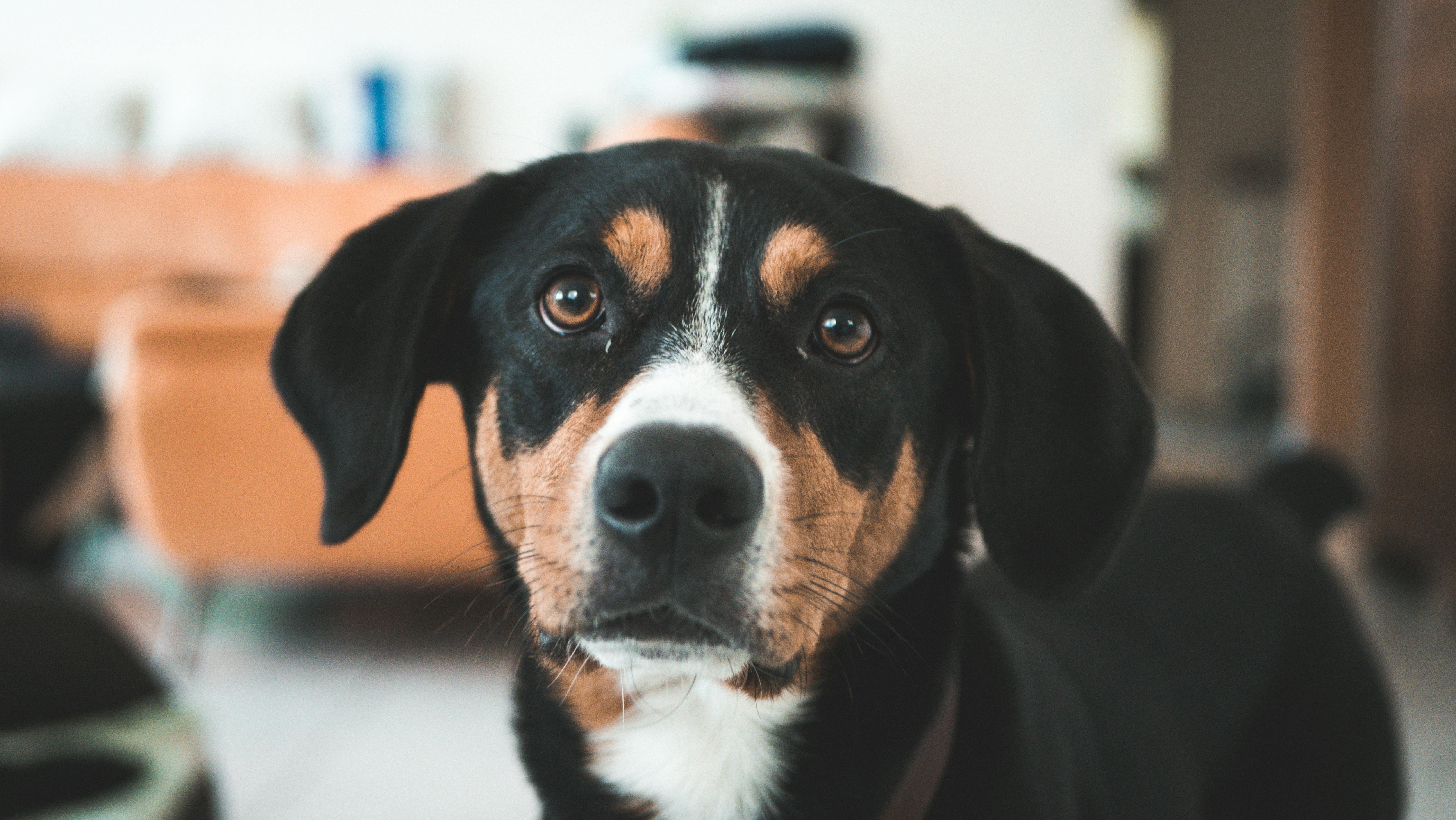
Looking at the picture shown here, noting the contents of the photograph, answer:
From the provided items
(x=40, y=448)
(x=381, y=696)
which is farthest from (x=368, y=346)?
(x=40, y=448)

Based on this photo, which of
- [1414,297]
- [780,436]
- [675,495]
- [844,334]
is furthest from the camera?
[1414,297]

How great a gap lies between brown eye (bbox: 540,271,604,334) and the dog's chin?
308 millimetres

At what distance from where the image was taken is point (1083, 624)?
1.36m

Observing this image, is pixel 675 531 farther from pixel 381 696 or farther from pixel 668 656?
pixel 381 696

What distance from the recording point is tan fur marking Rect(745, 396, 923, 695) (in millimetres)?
862

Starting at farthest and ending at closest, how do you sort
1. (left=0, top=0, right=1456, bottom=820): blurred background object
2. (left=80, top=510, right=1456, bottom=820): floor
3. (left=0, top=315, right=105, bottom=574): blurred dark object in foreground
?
(left=0, top=315, right=105, bottom=574): blurred dark object in foreground
(left=0, top=0, right=1456, bottom=820): blurred background object
(left=80, top=510, right=1456, bottom=820): floor

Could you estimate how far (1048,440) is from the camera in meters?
1.01

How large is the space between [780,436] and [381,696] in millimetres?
1876

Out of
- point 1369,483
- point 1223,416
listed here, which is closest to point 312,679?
point 1369,483

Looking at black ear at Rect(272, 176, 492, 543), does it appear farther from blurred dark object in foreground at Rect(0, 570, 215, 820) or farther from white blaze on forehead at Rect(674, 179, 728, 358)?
blurred dark object in foreground at Rect(0, 570, 215, 820)

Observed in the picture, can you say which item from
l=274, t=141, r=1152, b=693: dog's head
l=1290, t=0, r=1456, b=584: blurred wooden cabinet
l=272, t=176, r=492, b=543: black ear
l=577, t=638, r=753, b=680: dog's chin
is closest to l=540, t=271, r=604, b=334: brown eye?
l=274, t=141, r=1152, b=693: dog's head

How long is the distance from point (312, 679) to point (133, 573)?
1449mm

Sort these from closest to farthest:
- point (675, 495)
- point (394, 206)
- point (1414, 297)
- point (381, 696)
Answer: point (675, 495)
point (394, 206)
point (381, 696)
point (1414, 297)

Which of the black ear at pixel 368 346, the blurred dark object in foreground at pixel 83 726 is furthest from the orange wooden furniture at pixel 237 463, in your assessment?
the black ear at pixel 368 346
